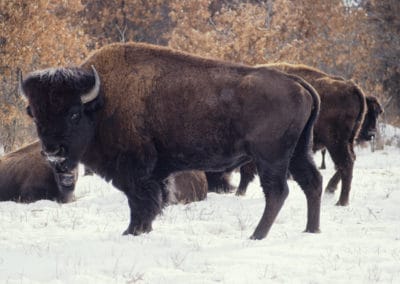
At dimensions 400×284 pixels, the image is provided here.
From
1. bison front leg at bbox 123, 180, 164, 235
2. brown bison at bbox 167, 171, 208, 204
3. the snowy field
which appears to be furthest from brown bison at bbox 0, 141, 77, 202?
bison front leg at bbox 123, 180, 164, 235

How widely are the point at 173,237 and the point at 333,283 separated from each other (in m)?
1.88

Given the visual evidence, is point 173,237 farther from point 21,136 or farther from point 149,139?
point 21,136

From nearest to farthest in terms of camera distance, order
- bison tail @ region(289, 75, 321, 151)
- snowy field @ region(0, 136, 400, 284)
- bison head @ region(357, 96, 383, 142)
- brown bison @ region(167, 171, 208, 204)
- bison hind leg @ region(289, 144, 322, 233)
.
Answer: snowy field @ region(0, 136, 400, 284)
bison tail @ region(289, 75, 321, 151)
bison hind leg @ region(289, 144, 322, 233)
brown bison @ region(167, 171, 208, 204)
bison head @ region(357, 96, 383, 142)

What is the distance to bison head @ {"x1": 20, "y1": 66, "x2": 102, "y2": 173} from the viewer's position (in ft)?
18.1

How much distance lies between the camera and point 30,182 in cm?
855

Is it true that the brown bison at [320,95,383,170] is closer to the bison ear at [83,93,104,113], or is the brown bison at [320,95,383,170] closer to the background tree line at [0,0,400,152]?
the bison ear at [83,93,104,113]

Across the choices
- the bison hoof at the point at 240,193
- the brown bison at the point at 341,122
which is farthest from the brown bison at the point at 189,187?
the brown bison at the point at 341,122

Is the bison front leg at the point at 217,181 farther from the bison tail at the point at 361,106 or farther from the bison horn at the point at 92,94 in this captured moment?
the bison horn at the point at 92,94

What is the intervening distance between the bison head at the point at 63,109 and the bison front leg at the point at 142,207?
0.66 meters

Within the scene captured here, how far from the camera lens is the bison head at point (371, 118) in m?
10.3

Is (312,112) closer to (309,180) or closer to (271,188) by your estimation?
(309,180)

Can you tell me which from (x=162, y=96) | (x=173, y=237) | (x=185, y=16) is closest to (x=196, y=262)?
(x=173, y=237)

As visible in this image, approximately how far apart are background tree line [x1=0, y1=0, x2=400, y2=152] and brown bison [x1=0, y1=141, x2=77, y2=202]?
624 cm

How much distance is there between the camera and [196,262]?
4.72 metres
